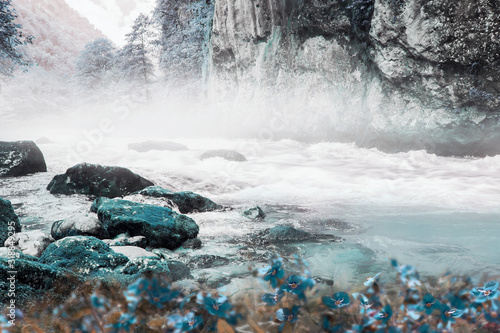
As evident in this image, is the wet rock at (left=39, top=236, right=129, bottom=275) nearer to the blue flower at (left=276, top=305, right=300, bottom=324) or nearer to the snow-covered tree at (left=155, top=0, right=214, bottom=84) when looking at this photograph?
the blue flower at (left=276, top=305, right=300, bottom=324)

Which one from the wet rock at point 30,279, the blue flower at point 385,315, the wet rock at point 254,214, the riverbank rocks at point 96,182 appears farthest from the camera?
the riverbank rocks at point 96,182

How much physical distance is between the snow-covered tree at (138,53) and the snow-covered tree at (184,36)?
1168mm

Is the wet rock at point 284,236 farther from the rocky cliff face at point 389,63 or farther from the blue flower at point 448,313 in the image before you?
the rocky cliff face at point 389,63

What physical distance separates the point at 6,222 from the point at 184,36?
79.7 feet

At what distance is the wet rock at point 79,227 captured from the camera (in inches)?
148

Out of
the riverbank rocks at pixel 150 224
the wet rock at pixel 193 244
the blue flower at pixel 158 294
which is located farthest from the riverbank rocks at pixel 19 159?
the blue flower at pixel 158 294

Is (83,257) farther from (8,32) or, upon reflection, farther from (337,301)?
(8,32)

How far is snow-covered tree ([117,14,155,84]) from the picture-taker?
26750 millimetres

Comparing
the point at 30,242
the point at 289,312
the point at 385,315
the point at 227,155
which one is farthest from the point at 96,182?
the point at 385,315

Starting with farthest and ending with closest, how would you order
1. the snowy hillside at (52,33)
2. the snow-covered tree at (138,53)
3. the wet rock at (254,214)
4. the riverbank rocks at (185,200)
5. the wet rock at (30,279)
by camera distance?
the snowy hillside at (52,33) → the snow-covered tree at (138,53) → the riverbank rocks at (185,200) → the wet rock at (254,214) → the wet rock at (30,279)

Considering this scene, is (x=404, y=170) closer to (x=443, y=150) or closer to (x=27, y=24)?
(x=443, y=150)

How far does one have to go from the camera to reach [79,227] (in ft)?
12.6

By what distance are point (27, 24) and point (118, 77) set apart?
31.3 m

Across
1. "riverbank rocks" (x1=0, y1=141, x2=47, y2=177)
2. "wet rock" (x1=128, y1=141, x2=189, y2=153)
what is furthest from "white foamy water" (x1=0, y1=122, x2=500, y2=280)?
"wet rock" (x1=128, y1=141, x2=189, y2=153)
